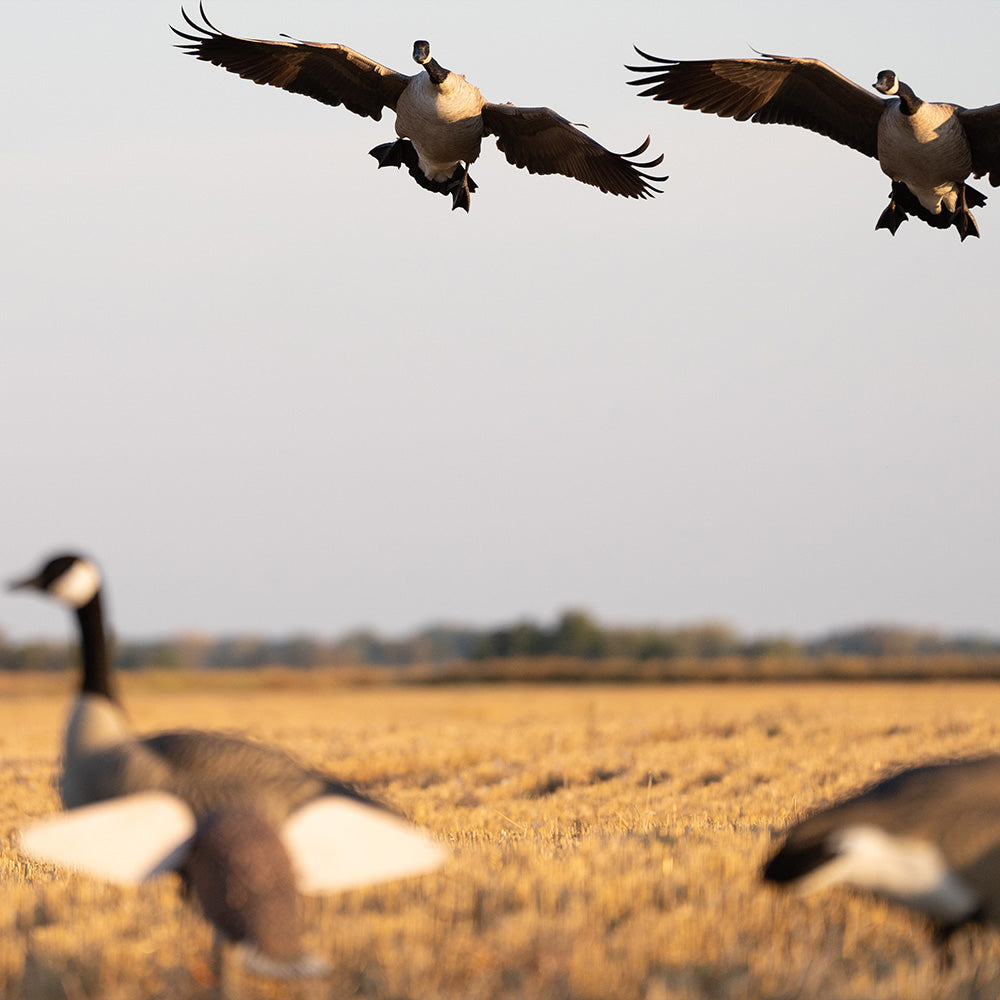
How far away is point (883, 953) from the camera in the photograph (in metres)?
4.55

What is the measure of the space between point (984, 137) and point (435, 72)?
503 cm

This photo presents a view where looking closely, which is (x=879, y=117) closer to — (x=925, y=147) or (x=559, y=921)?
(x=925, y=147)

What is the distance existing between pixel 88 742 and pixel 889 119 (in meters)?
9.42

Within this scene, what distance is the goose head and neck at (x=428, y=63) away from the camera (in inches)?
464

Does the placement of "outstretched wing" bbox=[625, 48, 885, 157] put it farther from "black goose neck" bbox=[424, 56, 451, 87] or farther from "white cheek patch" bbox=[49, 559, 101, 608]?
"white cheek patch" bbox=[49, 559, 101, 608]

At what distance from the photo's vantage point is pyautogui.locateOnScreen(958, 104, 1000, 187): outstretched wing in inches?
446

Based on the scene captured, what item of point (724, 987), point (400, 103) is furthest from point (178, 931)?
point (400, 103)

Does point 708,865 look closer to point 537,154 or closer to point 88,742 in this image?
point 88,742

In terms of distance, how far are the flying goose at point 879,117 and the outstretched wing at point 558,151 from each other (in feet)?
3.77

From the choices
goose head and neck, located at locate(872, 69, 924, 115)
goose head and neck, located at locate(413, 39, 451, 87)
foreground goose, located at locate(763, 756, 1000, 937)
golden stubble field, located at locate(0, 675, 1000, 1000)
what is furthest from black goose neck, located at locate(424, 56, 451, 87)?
foreground goose, located at locate(763, 756, 1000, 937)

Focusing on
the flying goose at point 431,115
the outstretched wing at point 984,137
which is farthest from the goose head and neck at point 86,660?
the outstretched wing at point 984,137

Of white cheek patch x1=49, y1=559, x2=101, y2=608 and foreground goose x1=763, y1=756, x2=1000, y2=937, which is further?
white cheek patch x1=49, y1=559, x2=101, y2=608

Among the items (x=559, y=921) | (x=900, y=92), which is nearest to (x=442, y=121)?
(x=900, y=92)

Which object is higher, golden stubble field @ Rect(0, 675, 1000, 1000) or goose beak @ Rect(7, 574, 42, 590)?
goose beak @ Rect(7, 574, 42, 590)
